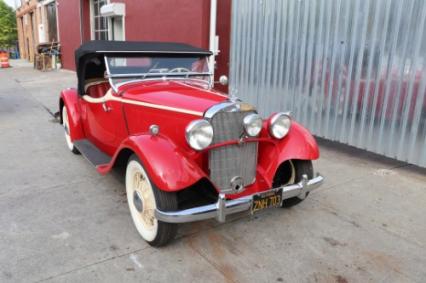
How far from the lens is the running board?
384 centimetres

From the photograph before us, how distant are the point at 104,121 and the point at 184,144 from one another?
1.41 metres

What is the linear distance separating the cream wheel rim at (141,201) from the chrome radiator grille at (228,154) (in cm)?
55

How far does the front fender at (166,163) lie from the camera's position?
2479 millimetres

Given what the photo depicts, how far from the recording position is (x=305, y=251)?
2.78 m

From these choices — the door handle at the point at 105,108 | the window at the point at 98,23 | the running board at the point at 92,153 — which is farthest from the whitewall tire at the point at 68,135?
the window at the point at 98,23

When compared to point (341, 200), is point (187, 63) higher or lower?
higher

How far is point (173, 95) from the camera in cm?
324

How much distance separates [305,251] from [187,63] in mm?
2416

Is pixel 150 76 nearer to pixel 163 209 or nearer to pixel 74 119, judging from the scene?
pixel 74 119

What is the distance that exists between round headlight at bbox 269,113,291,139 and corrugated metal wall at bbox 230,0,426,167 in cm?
61

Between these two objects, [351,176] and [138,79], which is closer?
[138,79]

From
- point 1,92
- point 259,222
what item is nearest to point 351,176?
point 259,222

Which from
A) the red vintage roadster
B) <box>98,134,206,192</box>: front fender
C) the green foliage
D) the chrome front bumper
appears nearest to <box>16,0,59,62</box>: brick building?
the green foliage

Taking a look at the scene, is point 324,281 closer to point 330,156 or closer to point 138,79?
point 138,79
